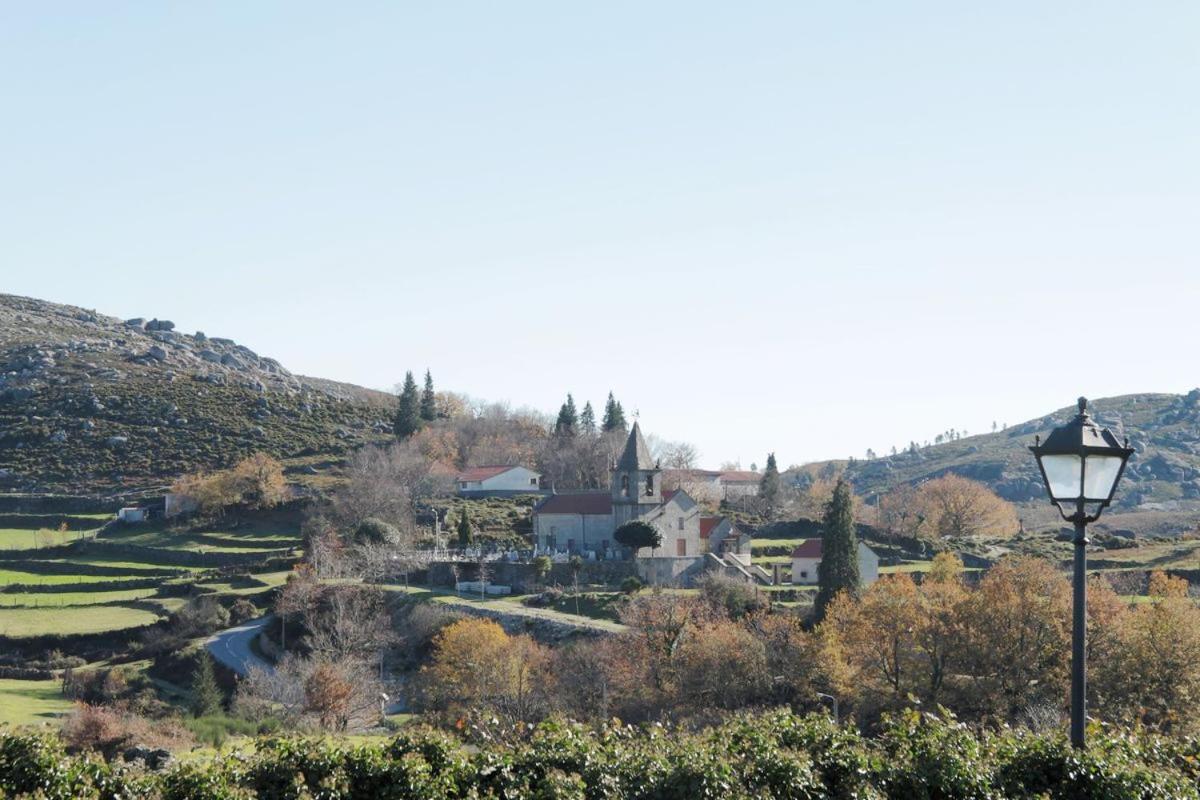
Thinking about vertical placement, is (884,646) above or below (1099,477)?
below

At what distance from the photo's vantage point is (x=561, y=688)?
127ft

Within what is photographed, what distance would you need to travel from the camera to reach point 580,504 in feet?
211

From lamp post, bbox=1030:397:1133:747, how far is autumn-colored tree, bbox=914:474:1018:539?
68.9m

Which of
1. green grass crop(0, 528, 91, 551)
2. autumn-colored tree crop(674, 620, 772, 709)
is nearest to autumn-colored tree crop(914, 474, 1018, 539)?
autumn-colored tree crop(674, 620, 772, 709)

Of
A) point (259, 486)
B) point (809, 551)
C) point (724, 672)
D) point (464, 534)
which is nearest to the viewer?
point (724, 672)

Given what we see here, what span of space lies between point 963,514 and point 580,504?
3164 cm

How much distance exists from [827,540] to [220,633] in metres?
30.9

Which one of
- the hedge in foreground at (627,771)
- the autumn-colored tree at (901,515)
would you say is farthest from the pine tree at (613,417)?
the hedge in foreground at (627,771)

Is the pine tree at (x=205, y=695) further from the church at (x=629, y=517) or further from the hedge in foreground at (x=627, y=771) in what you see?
the hedge in foreground at (x=627, y=771)

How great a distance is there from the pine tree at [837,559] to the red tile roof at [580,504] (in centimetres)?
2012

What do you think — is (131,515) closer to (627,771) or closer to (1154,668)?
(1154,668)

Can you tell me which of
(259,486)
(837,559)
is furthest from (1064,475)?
(259,486)

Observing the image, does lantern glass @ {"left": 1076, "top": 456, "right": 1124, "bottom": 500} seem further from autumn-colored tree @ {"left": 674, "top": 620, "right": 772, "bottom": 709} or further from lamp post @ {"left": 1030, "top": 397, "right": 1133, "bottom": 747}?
autumn-colored tree @ {"left": 674, "top": 620, "right": 772, "bottom": 709}

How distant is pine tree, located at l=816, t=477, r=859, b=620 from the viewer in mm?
44281
